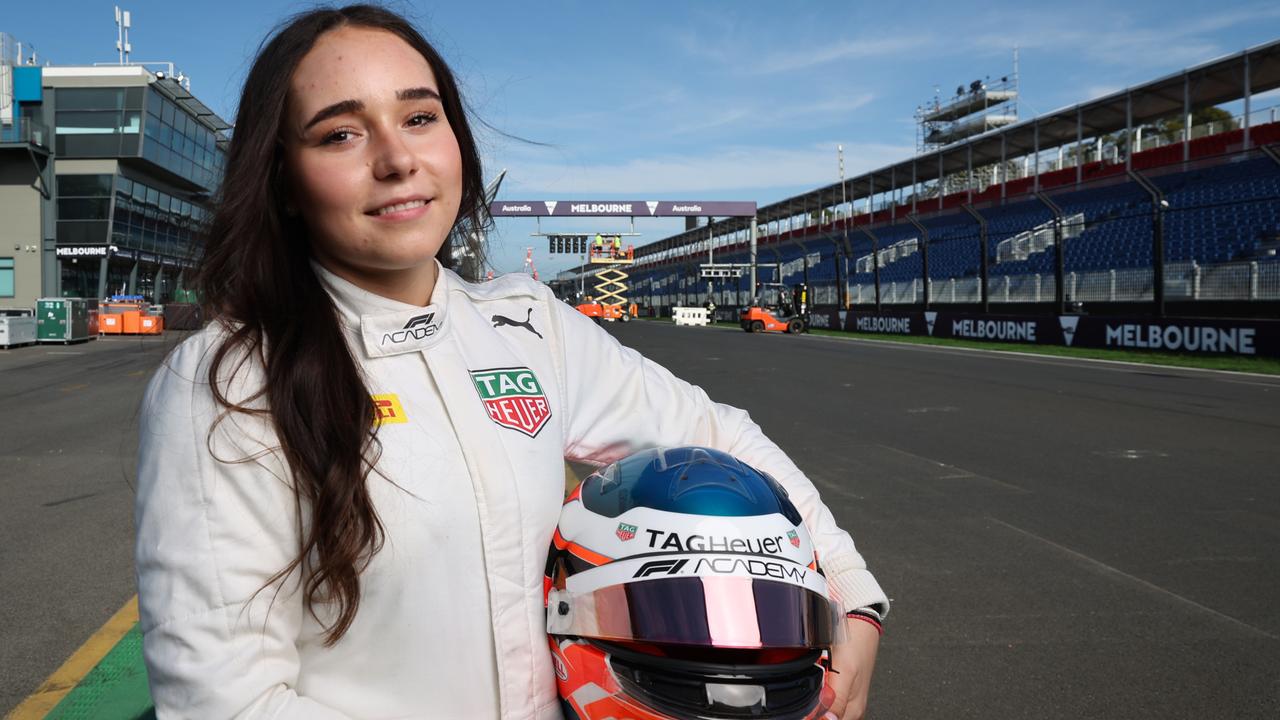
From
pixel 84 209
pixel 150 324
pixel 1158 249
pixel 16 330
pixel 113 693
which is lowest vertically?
pixel 113 693

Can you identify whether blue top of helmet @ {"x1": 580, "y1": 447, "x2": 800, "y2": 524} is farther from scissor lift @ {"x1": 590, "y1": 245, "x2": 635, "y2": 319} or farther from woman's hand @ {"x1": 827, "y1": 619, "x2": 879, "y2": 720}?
scissor lift @ {"x1": 590, "y1": 245, "x2": 635, "y2": 319}

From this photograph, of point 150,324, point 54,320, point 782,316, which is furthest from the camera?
point 782,316

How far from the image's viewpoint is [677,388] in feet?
6.20

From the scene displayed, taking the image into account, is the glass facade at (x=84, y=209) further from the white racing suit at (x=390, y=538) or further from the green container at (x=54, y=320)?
the white racing suit at (x=390, y=538)

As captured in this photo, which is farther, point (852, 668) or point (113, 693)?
point (113, 693)

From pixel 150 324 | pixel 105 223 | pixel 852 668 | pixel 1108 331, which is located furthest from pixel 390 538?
pixel 105 223

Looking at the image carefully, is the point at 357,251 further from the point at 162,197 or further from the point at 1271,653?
the point at 162,197

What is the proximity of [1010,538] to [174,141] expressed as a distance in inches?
1948

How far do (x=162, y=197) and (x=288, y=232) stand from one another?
5263 centimetres

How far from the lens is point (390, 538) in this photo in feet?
4.21

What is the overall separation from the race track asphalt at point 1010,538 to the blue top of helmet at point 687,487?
2.69 ft

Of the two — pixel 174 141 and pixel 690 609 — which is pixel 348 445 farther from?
pixel 174 141

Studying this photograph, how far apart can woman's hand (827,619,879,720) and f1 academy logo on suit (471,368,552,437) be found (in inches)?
23.2

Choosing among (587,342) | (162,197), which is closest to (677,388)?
(587,342)
